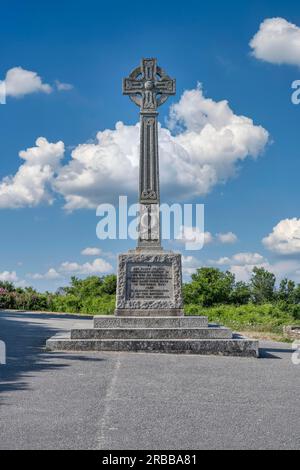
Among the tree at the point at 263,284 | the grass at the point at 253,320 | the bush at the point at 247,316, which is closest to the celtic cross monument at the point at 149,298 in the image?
the grass at the point at 253,320

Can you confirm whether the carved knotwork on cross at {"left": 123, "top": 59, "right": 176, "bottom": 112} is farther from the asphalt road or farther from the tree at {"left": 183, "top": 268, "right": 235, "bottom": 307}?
the tree at {"left": 183, "top": 268, "right": 235, "bottom": 307}

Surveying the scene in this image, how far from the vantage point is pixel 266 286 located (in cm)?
4597

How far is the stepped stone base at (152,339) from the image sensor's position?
30.6 ft

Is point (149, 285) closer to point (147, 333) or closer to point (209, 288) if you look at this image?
point (147, 333)

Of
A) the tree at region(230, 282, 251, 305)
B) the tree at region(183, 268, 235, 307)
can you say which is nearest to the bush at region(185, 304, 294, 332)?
the tree at region(183, 268, 235, 307)

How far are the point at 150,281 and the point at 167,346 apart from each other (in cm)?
181

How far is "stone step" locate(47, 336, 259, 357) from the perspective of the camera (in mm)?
9320

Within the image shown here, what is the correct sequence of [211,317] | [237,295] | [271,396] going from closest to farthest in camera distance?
[271,396], [211,317], [237,295]

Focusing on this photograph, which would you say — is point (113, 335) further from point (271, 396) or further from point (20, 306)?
point (20, 306)

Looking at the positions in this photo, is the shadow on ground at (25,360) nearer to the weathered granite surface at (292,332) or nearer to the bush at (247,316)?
the weathered granite surface at (292,332)

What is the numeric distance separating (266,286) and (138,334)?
38.0 m

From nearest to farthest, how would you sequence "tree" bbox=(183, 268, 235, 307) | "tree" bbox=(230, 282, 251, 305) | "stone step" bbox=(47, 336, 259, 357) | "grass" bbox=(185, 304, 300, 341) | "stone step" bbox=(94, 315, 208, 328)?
1. "stone step" bbox=(47, 336, 259, 357)
2. "stone step" bbox=(94, 315, 208, 328)
3. "grass" bbox=(185, 304, 300, 341)
4. "tree" bbox=(183, 268, 235, 307)
5. "tree" bbox=(230, 282, 251, 305)

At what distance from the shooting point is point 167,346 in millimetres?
9312
